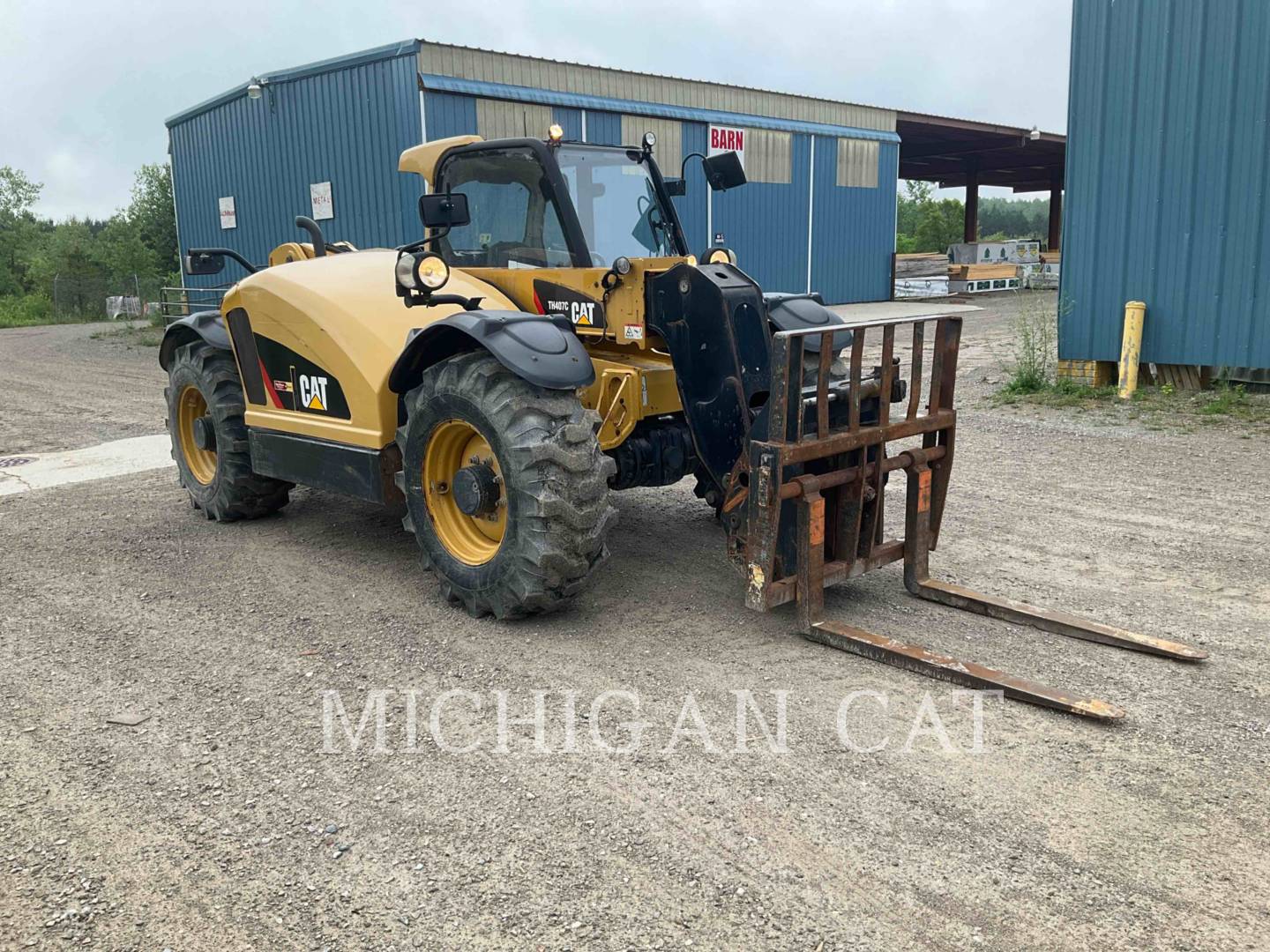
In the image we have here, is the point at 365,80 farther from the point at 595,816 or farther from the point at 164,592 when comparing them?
the point at 595,816

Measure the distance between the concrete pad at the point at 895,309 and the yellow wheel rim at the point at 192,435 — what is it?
16174 millimetres

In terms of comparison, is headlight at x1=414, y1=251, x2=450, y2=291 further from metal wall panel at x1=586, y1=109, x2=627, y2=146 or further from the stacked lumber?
the stacked lumber

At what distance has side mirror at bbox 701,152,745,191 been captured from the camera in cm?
591

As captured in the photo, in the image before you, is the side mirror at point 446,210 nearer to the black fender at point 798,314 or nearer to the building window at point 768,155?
the black fender at point 798,314

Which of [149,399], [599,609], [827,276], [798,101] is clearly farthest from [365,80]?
[599,609]

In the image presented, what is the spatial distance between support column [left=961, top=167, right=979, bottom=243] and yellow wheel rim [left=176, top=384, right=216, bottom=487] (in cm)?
3329

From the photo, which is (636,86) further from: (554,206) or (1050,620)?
(1050,620)

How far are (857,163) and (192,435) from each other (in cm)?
2092

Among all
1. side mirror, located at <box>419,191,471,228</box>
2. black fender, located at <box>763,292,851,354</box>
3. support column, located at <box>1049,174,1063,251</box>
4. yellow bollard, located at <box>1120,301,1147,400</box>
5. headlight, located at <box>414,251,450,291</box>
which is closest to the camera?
headlight, located at <box>414,251,450,291</box>

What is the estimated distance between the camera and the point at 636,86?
19.5 metres

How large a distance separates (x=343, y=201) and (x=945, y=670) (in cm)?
1598

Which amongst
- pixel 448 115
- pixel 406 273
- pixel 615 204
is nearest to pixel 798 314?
pixel 615 204

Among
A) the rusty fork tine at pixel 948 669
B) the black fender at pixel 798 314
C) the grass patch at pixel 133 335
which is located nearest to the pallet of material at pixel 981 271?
the grass patch at pixel 133 335

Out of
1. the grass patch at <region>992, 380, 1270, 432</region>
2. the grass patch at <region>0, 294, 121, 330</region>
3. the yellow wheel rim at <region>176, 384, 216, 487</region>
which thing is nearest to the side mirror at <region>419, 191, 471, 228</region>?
the yellow wheel rim at <region>176, 384, 216, 487</region>
